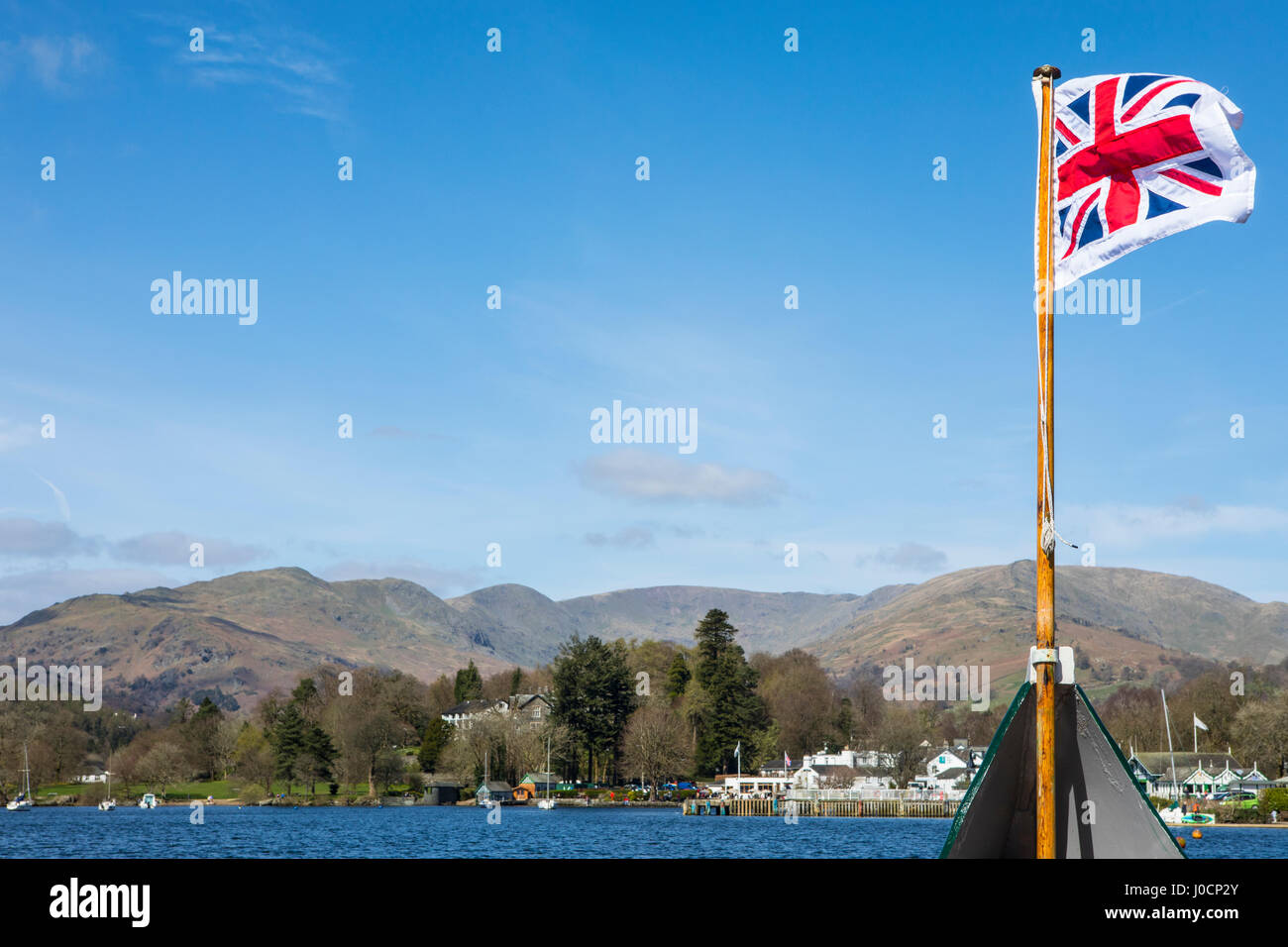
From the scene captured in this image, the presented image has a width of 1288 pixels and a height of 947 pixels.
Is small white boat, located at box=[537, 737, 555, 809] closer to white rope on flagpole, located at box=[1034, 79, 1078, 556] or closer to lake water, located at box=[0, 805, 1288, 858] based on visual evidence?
lake water, located at box=[0, 805, 1288, 858]

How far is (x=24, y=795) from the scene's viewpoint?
613 ft

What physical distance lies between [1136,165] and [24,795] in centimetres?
20739

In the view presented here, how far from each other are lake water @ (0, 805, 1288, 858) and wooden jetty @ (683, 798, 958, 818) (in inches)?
403

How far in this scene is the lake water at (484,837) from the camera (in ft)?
252

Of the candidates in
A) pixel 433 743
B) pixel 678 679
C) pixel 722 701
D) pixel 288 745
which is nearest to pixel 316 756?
pixel 288 745

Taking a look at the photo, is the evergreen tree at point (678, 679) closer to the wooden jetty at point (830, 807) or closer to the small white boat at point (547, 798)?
the small white boat at point (547, 798)

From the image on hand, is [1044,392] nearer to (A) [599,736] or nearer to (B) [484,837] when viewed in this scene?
(B) [484,837]

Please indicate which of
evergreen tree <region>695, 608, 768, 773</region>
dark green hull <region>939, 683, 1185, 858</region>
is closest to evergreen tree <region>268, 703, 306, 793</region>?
evergreen tree <region>695, 608, 768, 773</region>

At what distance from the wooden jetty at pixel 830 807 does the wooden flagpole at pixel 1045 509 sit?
5654 inches
